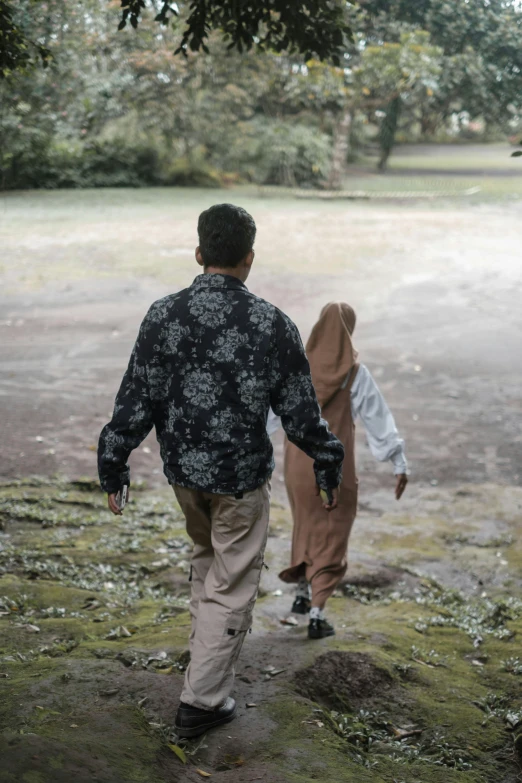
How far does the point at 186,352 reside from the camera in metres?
3.16

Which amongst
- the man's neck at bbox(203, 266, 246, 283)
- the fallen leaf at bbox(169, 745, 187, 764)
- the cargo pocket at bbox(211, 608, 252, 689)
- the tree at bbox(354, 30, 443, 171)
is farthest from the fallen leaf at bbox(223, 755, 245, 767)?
the tree at bbox(354, 30, 443, 171)

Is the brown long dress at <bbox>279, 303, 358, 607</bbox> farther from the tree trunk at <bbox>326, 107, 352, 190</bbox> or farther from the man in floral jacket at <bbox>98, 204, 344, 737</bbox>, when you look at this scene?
the tree trunk at <bbox>326, 107, 352, 190</bbox>

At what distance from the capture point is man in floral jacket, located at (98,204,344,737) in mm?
3145

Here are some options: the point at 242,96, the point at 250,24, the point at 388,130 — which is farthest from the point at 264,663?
the point at 242,96

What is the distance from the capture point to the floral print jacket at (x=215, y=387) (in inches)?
123

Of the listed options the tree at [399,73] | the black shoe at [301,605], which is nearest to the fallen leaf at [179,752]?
the black shoe at [301,605]

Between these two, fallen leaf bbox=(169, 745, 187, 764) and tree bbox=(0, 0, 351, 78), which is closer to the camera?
Answer: fallen leaf bbox=(169, 745, 187, 764)

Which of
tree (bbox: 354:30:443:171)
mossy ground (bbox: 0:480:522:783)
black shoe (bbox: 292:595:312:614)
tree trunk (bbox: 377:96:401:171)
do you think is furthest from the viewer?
tree trunk (bbox: 377:96:401:171)

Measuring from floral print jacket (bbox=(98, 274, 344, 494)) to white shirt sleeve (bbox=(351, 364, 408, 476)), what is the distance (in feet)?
4.63

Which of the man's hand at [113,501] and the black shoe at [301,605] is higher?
the man's hand at [113,501]

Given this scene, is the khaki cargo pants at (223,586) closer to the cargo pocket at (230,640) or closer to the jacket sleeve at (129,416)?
the cargo pocket at (230,640)

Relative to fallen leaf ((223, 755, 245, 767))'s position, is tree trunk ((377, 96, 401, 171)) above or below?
above

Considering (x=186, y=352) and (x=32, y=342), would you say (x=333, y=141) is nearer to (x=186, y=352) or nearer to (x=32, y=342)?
(x=32, y=342)

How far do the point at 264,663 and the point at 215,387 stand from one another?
5.30 feet
